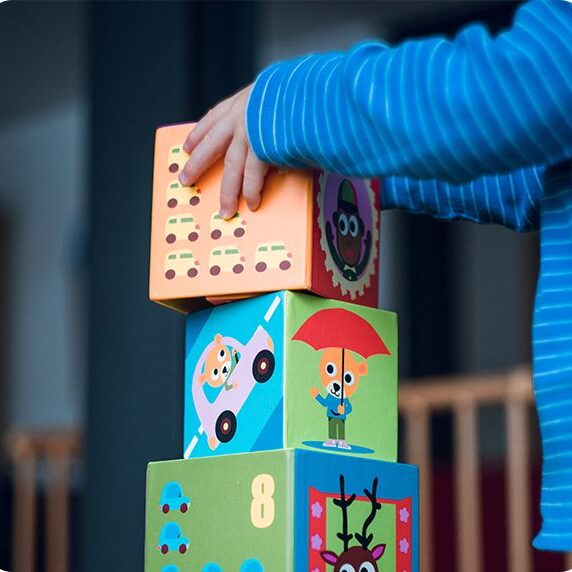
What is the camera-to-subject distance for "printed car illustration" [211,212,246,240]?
3.80ft

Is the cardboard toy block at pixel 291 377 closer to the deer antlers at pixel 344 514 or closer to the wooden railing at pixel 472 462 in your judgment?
the deer antlers at pixel 344 514

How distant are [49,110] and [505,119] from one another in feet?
12.4

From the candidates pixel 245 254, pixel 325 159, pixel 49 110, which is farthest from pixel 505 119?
pixel 49 110

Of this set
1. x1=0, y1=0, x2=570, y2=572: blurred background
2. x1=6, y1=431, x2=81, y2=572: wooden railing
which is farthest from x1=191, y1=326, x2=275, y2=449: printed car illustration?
x1=6, y1=431, x2=81, y2=572: wooden railing

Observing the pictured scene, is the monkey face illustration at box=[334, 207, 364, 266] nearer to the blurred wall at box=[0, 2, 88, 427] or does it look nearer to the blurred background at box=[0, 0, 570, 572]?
the blurred background at box=[0, 0, 570, 572]

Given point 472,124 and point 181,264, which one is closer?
point 472,124

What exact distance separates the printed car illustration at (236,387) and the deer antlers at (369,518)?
146mm

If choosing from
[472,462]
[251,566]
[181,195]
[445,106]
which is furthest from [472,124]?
[472,462]

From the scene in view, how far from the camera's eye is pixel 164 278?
1.19m

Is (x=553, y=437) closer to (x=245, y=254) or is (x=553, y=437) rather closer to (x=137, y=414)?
(x=245, y=254)

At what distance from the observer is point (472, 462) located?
9.03ft

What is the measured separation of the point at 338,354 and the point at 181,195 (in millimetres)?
230

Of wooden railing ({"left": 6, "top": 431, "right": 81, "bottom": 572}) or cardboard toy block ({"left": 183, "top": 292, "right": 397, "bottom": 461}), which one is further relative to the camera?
wooden railing ({"left": 6, "top": 431, "right": 81, "bottom": 572})

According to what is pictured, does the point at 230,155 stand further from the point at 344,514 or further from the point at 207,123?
the point at 344,514
